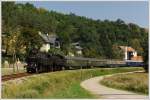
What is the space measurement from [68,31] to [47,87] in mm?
2351

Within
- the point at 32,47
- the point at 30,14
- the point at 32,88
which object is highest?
the point at 30,14

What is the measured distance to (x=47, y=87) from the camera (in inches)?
662

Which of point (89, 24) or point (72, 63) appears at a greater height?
point (89, 24)

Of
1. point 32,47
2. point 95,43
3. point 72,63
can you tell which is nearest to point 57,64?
point 72,63

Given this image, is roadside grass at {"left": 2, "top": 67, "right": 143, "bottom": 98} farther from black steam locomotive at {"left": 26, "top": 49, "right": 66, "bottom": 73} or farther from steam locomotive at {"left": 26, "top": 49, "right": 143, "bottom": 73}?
black steam locomotive at {"left": 26, "top": 49, "right": 66, "bottom": 73}

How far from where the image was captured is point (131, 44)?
15.9 metres

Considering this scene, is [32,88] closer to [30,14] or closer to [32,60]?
[30,14]

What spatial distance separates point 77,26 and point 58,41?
4.35 feet

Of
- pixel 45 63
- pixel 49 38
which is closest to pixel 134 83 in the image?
pixel 49 38

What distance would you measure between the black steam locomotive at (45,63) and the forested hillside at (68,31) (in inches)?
211

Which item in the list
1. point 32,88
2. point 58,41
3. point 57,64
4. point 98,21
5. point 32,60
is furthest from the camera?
point 57,64

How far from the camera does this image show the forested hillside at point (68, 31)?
15.2 meters

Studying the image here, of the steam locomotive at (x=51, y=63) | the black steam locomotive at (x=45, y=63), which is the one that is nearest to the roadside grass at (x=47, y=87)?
the steam locomotive at (x=51, y=63)

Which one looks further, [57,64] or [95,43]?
[57,64]
